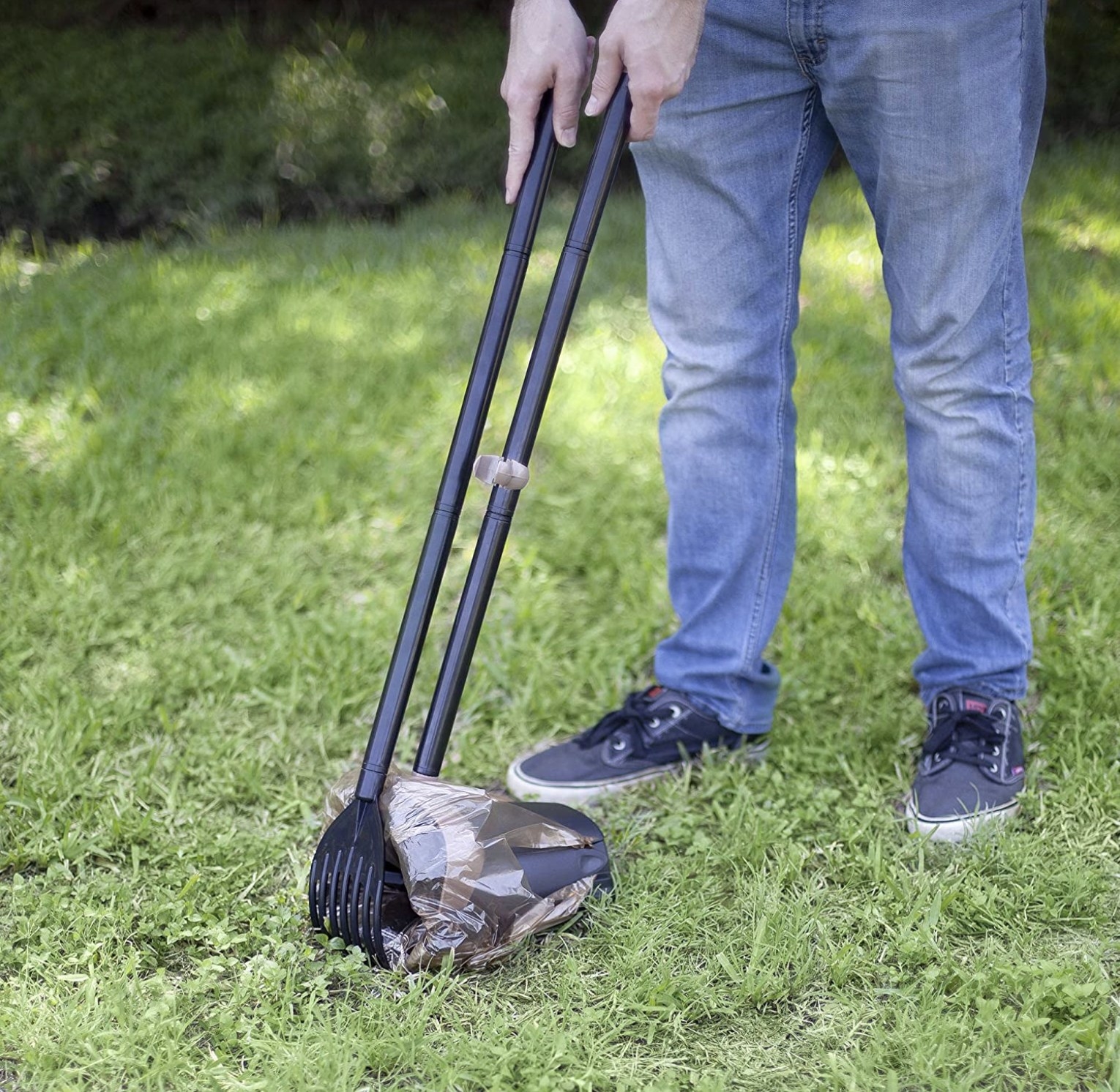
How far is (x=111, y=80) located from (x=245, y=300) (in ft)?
6.89

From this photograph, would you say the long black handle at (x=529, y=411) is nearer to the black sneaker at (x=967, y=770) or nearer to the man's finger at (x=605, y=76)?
the man's finger at (x=605, y=76)

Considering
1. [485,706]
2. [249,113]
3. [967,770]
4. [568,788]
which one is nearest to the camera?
[967,770]

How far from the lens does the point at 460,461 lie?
1.72 metres

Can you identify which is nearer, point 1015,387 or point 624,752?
point 1015,387

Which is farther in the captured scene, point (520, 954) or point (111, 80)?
point (111, 80)

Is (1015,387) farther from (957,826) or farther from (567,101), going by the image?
(567,101)

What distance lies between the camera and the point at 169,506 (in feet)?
9.93

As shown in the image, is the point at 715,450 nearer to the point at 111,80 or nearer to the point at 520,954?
the point at 520,954

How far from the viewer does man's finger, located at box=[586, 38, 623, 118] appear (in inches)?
63.2

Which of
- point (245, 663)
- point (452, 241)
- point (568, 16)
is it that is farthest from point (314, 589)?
point (452, 241)

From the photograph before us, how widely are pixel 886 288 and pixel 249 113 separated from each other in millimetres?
4491

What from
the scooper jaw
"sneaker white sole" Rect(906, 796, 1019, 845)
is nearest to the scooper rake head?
the scooper jaw

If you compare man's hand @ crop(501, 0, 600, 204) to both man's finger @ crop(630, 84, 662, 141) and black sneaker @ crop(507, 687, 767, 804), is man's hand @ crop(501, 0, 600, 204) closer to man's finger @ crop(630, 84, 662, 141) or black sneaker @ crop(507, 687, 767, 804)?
man's finger @ crop(630, 84, 662, 141)

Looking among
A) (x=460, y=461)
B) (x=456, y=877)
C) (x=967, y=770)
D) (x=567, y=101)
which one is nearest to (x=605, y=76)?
(x=567, y=101)
